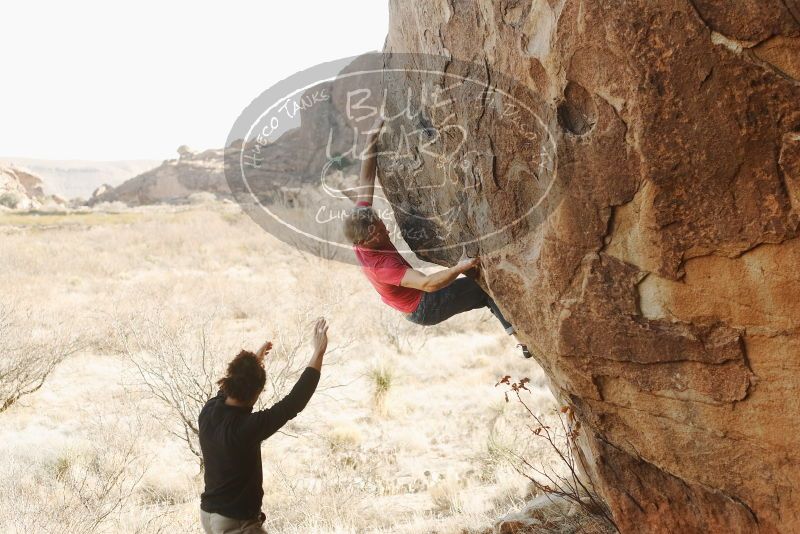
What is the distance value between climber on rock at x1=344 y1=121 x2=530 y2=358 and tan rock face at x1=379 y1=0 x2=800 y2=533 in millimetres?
612

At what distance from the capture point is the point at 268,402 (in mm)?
7570

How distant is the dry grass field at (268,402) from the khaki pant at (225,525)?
2104 millimetres

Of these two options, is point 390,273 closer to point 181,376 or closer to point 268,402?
point 181,376

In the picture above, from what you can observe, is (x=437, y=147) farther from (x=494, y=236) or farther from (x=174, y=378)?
(x=174, y=378)

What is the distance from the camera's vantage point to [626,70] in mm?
2475

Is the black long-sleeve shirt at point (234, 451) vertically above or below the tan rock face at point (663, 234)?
below

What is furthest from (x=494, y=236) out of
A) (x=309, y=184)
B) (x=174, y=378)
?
(x=309, y=184)

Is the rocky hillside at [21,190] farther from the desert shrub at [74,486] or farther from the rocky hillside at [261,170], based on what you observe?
the desert shrub at [74,486]

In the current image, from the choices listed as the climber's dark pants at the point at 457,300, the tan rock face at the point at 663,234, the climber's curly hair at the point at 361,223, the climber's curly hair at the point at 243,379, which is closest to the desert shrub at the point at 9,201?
the climber's curly hair at the point at 361,223

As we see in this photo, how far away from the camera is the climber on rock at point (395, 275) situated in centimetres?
383

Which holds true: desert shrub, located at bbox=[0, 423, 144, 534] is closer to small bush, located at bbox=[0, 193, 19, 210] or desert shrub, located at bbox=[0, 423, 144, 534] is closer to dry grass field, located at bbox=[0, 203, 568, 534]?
dry grass field, located at bbox=[0, 203, 568, 534]

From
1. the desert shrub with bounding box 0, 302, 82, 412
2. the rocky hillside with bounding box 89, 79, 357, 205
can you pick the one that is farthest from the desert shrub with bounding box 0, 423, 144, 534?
the rocky hillside with bounding box 89, 79, 357, 205

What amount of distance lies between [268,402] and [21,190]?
154 feet

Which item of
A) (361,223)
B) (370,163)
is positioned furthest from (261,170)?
(361,223)
